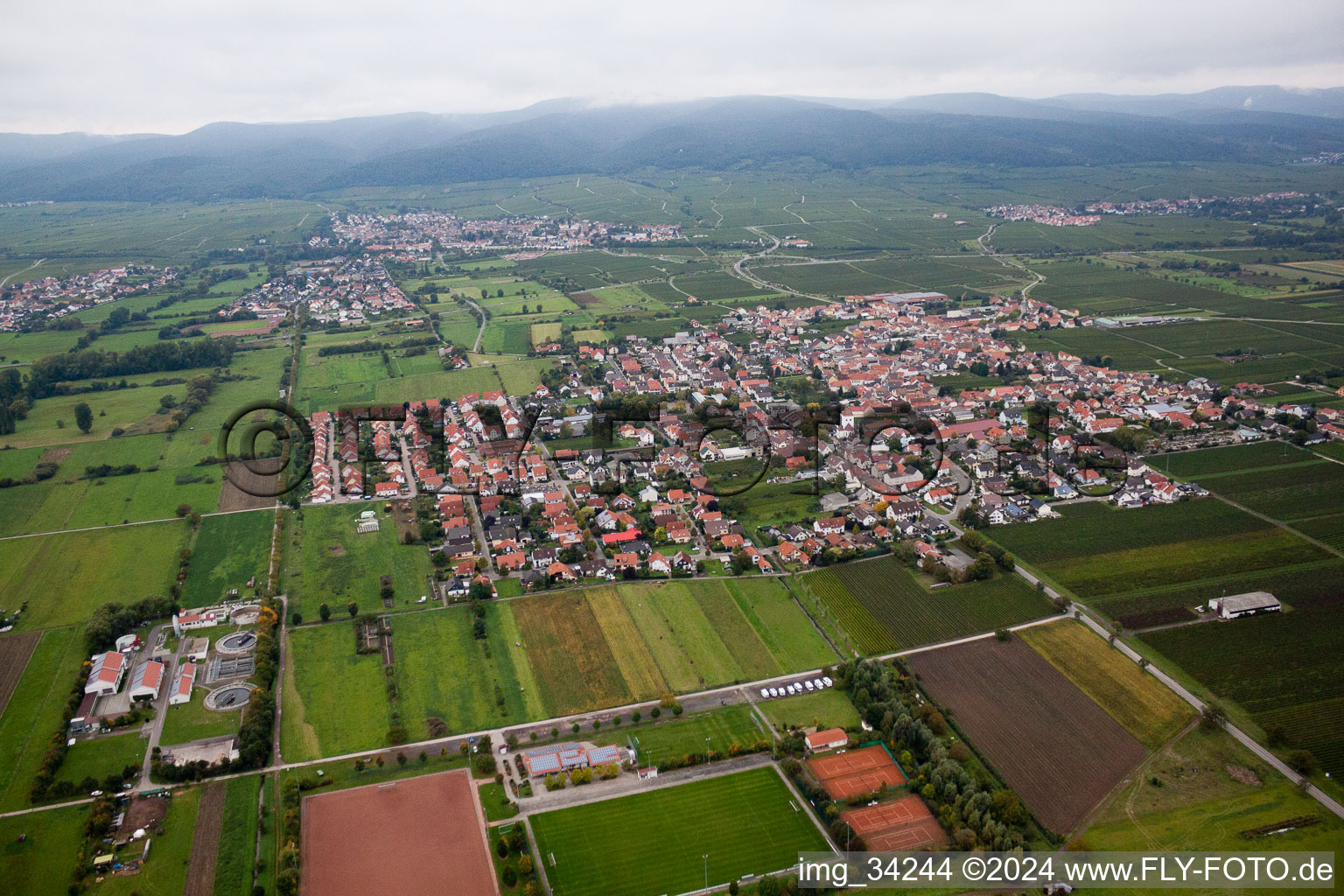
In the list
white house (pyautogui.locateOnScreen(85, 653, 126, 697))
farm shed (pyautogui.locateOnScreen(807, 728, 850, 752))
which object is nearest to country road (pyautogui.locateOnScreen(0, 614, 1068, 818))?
farm shed (pyautogui.locateOnScreen(807, 728, 850, 752))

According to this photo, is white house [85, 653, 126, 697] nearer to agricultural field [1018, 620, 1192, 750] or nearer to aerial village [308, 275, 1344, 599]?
aerial village [308, 275, 1344, 599]

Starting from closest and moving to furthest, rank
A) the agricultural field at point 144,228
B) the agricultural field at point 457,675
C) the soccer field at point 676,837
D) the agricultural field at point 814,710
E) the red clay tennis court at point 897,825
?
the soccer field at point 676,837 → the red clay tennis court at point 897,825 → the agricultural field at point 814,710 → the agricultural field at point 457,675 → the agricultural field at point 144,228

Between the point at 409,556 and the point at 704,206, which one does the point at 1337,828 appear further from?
the point at 704,206

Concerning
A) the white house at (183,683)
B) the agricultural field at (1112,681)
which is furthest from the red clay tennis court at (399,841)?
the agricultural field at (1112,681)

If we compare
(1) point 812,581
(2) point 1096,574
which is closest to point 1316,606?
(2) point 1096,574

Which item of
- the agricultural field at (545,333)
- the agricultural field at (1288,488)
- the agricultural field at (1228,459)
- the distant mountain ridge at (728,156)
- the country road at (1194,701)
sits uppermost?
the distant mountain ridge at (728,156)

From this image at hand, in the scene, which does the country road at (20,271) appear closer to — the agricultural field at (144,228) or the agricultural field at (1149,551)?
the agricultural field at (144,228)
